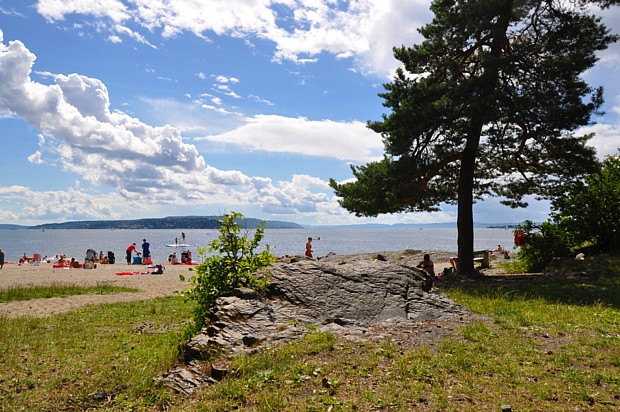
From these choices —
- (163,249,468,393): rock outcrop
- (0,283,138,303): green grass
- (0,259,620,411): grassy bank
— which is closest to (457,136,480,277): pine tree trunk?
(163,249,468,393): rock outcrop

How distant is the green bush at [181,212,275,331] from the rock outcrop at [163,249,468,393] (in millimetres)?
311

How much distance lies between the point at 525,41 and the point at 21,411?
1851 centimetres

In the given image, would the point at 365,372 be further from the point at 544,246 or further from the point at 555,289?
the point at 544,246

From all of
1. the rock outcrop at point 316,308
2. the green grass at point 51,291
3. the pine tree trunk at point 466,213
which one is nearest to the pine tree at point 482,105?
the pine tree trunk at point 466,213

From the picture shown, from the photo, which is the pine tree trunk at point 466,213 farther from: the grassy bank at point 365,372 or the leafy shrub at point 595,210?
the grassy bank at point 365,372

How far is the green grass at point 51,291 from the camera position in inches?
666

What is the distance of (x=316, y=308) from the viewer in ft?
27.4

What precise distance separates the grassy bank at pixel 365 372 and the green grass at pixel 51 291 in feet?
29.4

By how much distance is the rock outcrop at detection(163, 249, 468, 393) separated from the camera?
21.9ft

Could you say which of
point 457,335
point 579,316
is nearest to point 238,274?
point 457,335

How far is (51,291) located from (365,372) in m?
17.4

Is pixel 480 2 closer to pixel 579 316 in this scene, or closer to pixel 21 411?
pixel 579 316

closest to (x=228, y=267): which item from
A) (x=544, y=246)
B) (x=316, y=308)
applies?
(x=316, y=308)

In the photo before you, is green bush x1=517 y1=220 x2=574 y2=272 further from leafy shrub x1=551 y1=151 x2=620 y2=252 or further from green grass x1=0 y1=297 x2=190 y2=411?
green grass x1=0 y1=297 x2=190 y2=411
